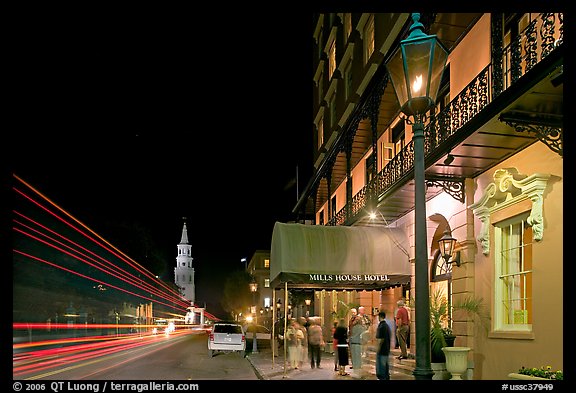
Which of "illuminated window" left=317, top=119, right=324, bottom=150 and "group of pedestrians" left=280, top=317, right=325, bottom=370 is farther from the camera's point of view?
"illuminated window" left=317, top=119, right=324, bottom=150

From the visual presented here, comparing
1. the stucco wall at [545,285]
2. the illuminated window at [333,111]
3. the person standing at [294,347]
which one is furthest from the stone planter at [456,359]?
the illuminated window at [333,111]

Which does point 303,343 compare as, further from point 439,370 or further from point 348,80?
point 348,80

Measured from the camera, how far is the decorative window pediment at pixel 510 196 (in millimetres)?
10711

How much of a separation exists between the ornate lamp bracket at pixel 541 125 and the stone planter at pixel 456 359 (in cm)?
501

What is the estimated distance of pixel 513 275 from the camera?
1234 cm

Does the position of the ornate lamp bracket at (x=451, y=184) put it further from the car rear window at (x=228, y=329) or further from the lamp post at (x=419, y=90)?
the car rear window at (x=228, y=329)

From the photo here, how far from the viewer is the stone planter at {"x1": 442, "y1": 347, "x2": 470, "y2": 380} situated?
12844 mm

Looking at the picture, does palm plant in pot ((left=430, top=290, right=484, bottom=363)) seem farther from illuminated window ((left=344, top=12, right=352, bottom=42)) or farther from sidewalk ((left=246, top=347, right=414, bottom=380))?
illuminated window ((left=344, top=12, right=352, bottom=42))

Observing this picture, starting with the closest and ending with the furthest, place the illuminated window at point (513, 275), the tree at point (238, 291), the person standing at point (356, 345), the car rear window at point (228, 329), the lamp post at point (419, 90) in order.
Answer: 1. the lamp post at point (419, 90)
2. the illuminated window at point (513, 275)
3. the person standing at point (356, 345)
4. the car rear window at point (228, 329)
5. the tree at point (238, 291)

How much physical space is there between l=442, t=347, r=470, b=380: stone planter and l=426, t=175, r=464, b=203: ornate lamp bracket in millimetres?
Answer: 3713

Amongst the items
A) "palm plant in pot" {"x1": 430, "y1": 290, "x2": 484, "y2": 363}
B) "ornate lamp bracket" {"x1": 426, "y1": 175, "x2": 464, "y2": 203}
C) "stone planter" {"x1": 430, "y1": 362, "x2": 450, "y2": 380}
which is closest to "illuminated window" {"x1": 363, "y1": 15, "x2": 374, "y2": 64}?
"ornate lamp bracket" {"x1": 426, "y1": 175, "x2": 464, "y2": 203}

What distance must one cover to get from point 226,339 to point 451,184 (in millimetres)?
16020

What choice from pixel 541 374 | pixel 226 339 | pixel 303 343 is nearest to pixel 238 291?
pixel 226 339

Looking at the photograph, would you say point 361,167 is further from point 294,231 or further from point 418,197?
point 418,197
